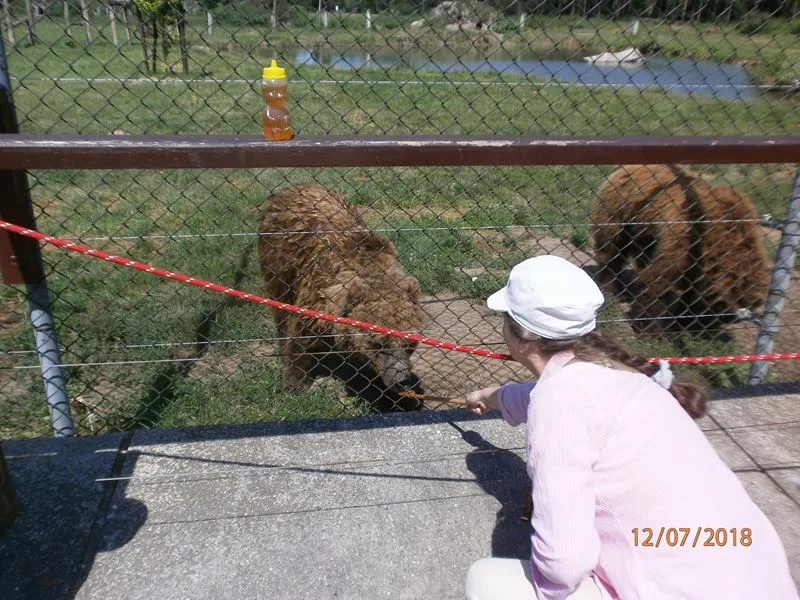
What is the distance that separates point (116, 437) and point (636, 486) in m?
2.43

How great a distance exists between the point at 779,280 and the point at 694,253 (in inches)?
55.1

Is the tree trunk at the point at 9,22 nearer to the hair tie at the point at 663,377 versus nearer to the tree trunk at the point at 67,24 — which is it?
the tree trunk at the point at 67,24

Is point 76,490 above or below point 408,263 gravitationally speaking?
below

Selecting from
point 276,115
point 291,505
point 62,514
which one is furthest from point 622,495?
point 62,514

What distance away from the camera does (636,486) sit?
1.58 meters

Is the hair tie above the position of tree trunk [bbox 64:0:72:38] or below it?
below

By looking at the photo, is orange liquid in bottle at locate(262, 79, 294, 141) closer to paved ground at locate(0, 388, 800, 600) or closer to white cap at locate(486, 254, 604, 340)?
white cap at locate(486, 254, 604, 340)

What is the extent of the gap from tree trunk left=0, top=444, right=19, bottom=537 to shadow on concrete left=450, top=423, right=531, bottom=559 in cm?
187

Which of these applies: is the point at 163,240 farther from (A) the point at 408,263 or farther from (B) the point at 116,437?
(B) the point at 116,437

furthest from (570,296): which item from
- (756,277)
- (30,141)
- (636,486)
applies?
(756,277)

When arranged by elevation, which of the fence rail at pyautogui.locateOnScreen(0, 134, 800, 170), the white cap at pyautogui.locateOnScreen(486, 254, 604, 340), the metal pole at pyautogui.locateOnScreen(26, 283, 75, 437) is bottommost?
the metal pole at pyautogui.locateOnScreen(26, 283, 75, 437)

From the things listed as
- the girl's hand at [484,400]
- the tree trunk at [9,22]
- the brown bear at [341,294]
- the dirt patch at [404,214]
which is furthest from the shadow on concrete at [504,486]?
the dirt patch at [404,214]
